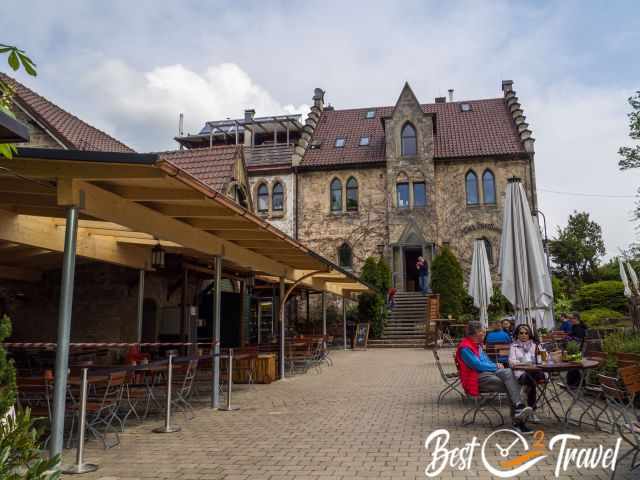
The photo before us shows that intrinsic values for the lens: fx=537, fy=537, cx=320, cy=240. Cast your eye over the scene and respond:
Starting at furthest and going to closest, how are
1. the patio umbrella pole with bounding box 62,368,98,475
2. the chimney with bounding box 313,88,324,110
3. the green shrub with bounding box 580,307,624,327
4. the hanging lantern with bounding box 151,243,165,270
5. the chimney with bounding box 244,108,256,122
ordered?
the chimney with bounding box 244,108,256,122 → the chimney with bounding box 313,88,324,110 → the green shrub with bounding box 580,307,624,327 → the hanging lantern with bounding box 151,243,165,270 → the patio umbrella pole with bounding box 62,368,98,475

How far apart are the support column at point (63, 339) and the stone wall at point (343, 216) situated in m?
22.2

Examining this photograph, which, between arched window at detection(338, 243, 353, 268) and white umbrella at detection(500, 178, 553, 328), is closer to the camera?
white umbrella at detection(500, 178, 553, 328)

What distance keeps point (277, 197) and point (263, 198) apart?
2.75ft

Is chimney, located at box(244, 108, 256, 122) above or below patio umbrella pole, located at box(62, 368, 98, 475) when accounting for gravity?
above

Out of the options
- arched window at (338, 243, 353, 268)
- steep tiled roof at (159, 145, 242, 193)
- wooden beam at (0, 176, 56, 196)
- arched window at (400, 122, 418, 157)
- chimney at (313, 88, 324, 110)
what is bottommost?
wooden beam at (0, 176, 56, 196)

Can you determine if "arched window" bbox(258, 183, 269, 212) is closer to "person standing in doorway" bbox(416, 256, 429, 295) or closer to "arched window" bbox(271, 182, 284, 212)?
"arched window" bbox(271, 182, 284, 212)

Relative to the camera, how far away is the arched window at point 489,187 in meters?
26.0

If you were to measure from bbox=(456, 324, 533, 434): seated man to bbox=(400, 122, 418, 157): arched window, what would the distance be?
20.9 m

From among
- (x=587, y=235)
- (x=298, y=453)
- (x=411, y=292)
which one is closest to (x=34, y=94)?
(x=298, y=453)

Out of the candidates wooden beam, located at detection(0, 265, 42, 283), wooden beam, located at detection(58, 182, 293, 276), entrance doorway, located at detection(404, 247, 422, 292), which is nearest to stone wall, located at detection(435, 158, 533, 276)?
entrance doorway, located at detection(404, 247, 422, 292)

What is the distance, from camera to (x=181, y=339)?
43.4ft

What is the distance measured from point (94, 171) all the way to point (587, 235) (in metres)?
45.0

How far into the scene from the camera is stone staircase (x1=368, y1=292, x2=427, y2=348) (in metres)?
20.9

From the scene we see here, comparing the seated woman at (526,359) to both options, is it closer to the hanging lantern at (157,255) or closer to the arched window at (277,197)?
the hanging lantern at (157,255)
